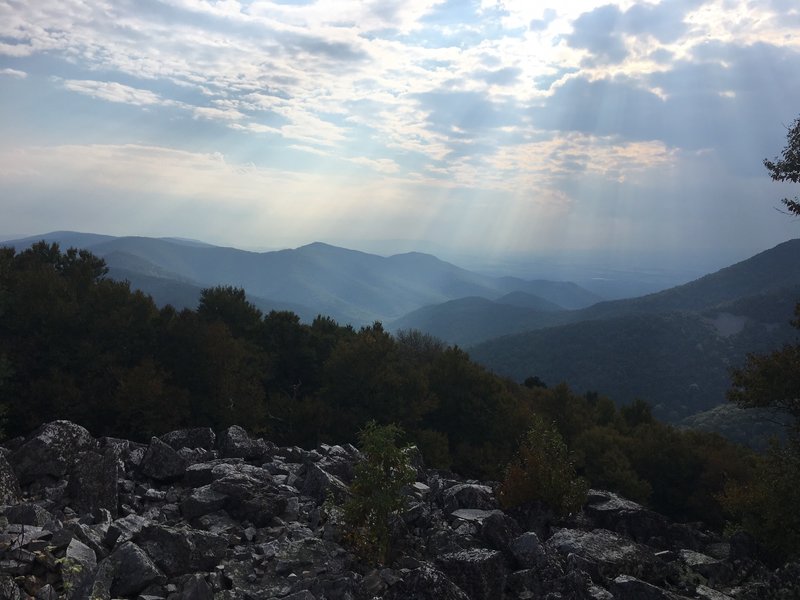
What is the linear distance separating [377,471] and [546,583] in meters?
4.11

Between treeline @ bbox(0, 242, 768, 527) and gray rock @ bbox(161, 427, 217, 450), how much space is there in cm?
718

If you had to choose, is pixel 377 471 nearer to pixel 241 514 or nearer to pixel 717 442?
pixel 241 514

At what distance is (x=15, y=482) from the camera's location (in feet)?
39.1

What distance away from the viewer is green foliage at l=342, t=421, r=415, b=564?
11.3 meters

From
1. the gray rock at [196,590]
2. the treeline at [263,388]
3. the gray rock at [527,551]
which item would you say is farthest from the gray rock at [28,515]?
the treeline at [263,388]

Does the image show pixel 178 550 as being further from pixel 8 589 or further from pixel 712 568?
pixel 712 568

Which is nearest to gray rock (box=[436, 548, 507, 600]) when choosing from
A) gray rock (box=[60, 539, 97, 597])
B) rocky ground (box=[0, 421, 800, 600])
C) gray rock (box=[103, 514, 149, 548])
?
rocky ground (box=[0, 421, 800, 600])

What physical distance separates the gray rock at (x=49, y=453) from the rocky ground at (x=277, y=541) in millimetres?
32

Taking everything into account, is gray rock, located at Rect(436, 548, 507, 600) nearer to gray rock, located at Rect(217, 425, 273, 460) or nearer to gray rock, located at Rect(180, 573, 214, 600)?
gray rock, located at Rect(180, 573, 214, 600)

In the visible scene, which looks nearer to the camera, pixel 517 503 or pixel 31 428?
pixel 517 503

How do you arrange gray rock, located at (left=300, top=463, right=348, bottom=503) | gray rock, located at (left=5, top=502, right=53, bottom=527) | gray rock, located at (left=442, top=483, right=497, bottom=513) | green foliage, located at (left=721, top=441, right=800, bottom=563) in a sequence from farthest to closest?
1. gray rock, located at (left=442, top=483, right=497, bottom=513)
2. gray rock, located at (left=300, top=463, right=348, bottom=503)
3. green foliage, located at (left=721, top=441, right=800, bottom=563)
4. gray rock, located at (left=5, top=502, right=53, bottom=527)

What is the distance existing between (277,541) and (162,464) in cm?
573

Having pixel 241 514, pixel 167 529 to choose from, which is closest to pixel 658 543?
pixel 241 514

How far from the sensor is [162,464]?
1519 cm
